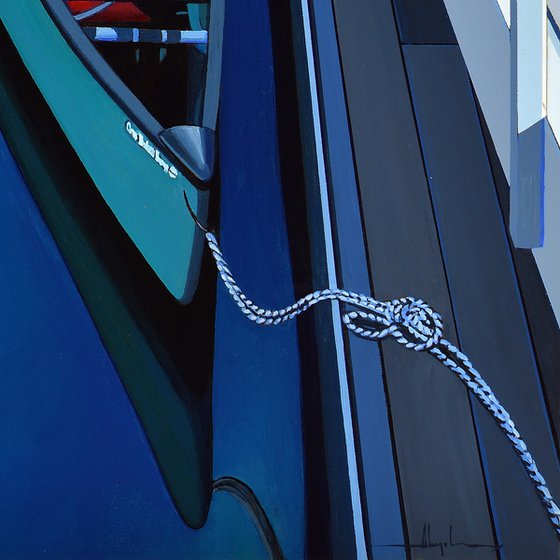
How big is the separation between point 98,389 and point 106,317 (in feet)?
0.36

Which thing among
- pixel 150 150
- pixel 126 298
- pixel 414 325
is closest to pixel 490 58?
pixel 414 325

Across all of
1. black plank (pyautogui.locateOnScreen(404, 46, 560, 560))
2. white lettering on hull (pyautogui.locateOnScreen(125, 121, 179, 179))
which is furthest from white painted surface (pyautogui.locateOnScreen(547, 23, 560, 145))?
white lettering on hull (pyautogui.locateOnScreen(125, 121, 179, 179))

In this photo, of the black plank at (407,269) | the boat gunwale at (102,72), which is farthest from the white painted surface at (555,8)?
the boat gunwale at (102,72)

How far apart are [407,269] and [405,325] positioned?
0.30 feet

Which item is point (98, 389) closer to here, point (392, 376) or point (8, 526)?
point (8, 526)

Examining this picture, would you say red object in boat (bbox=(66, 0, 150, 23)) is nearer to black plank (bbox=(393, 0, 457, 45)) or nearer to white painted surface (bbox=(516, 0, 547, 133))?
black plank (bbox=(393, 0, 457, 45))

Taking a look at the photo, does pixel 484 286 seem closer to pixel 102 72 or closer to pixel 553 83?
pixel 553 83

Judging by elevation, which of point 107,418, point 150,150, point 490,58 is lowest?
point 107,418

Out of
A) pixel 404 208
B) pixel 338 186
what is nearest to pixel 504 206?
pixel 404 208

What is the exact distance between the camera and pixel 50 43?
91 cm

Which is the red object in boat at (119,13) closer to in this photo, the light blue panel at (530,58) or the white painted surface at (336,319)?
the white painted surface at (336,319)

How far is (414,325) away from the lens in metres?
0.88

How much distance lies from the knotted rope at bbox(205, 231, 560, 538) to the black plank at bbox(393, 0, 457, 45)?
1.55 feet
